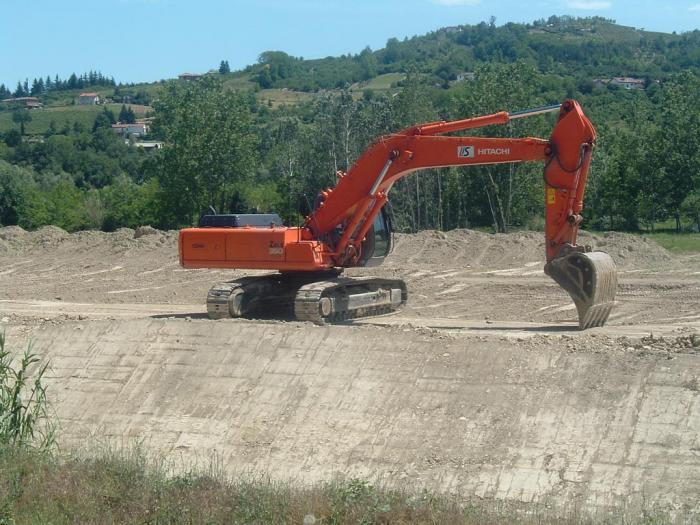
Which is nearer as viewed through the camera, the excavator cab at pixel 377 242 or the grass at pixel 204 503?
the grass at pixel 204 503

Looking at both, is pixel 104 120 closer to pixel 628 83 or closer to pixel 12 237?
pixel 628 83

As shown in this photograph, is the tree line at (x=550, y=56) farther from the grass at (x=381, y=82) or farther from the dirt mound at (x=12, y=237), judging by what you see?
the dirt mound at (x=12, y=237)

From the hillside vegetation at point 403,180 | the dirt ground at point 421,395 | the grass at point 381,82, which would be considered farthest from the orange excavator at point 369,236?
the grass at point 381,82

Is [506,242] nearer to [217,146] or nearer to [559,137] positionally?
[559,137]

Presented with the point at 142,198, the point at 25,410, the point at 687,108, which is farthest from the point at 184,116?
the point at 25,410

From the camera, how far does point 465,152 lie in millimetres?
17688

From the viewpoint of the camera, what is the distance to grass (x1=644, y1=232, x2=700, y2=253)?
30.5 meters

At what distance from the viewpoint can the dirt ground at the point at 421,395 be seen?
11786 millimetres

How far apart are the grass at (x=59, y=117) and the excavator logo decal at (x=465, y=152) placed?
111m

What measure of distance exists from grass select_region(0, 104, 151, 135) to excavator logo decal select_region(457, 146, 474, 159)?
111 metres

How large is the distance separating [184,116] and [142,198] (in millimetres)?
7535

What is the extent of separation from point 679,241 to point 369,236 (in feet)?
55.9

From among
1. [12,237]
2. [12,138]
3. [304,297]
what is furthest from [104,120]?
[304,297]

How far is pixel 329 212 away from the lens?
18.9 m
